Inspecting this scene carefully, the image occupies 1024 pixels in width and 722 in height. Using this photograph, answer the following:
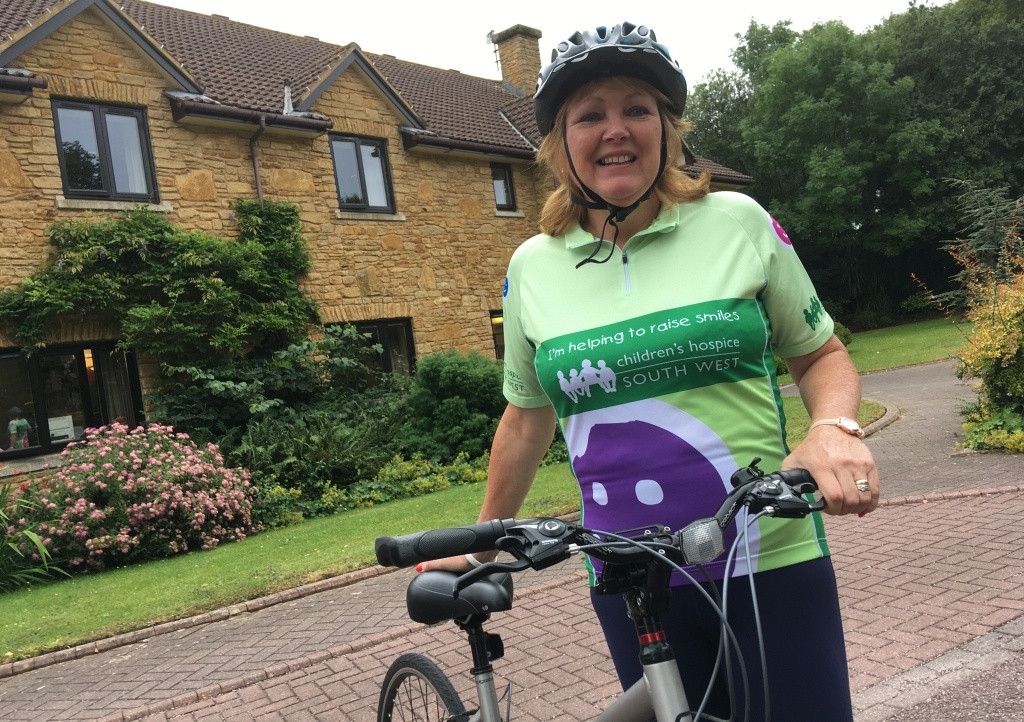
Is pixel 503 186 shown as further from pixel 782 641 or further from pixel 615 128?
pixel 782 641

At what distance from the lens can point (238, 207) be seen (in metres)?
13.6

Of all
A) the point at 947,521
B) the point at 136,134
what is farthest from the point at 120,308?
the point at 947,521

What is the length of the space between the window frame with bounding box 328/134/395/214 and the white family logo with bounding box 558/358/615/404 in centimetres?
1410

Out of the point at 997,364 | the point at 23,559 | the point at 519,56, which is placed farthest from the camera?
the point at 519,56

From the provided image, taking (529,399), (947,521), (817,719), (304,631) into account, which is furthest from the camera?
(947,521)

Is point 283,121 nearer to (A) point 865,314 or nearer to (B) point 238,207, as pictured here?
(B) point 238,207

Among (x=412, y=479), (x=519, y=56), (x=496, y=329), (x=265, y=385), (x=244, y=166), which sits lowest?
(x=412, y=479)

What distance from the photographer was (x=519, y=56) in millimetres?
22469

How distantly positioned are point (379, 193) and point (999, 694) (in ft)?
46.9

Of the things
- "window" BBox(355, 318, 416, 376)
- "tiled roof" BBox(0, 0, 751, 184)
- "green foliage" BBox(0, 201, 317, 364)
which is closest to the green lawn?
"green foliage" BBox(0, 201, 317, 364)

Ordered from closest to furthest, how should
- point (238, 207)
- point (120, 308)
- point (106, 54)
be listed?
point (120, 308), point (106, 54), point (238, 207)

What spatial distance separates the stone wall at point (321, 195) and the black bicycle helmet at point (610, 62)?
11604 mm

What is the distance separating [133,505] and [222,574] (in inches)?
78.4

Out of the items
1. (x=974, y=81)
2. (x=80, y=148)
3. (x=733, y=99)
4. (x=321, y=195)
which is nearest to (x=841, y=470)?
(x=80, y=148)
